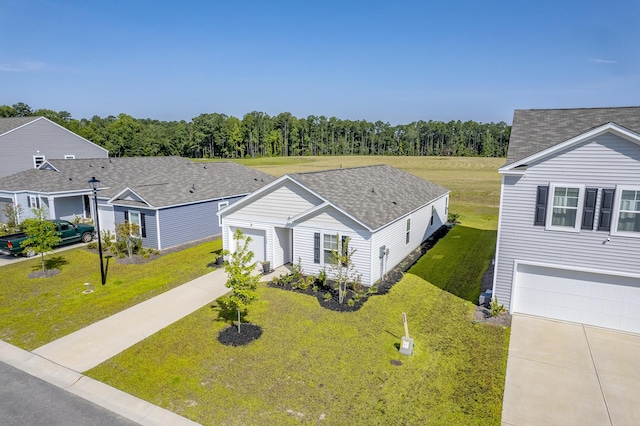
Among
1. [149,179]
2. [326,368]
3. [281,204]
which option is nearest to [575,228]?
[326,368]

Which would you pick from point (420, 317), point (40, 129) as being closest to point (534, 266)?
point (420, 317)

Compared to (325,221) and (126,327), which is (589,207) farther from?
(126,327)

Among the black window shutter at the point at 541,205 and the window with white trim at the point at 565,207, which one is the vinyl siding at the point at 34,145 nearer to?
the black window shutter at the point at 541,205

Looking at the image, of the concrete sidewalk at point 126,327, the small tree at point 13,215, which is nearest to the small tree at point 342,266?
the concrete sidewalk at point 126,327

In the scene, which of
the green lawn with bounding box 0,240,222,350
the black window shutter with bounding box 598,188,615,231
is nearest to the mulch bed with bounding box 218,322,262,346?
the green lawn with bounding box 0,240,222,350

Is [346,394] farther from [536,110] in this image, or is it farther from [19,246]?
[19,246]
